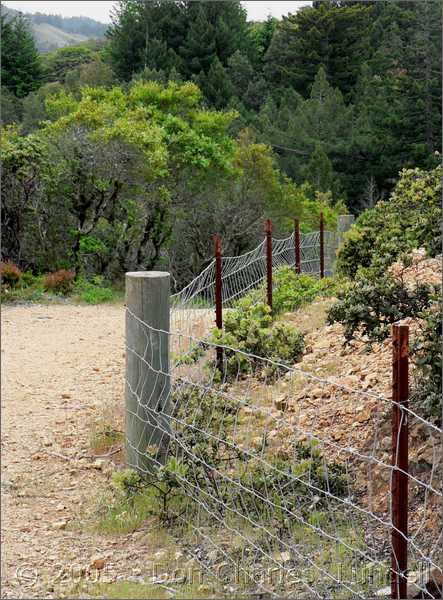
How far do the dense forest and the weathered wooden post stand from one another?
842 centimetres

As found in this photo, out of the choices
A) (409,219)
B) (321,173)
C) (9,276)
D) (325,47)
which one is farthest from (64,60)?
(409,219)

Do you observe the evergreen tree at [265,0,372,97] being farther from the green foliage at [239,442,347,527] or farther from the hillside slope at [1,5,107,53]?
the green foliage at [239,442,347,527]

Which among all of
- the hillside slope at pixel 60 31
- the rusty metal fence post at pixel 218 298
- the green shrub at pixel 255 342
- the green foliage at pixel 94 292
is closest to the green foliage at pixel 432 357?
the green shrub at pixel 255 342

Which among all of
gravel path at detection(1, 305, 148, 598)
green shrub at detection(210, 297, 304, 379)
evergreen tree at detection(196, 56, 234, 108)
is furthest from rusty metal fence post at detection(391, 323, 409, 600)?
evergreen tree at detection(196, 56, 234, 108)

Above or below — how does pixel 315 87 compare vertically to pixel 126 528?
above

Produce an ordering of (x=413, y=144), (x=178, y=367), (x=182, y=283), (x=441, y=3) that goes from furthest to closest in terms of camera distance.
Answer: (x=441, y=3)
(x=413, y=144)
(x=182, y=283)
(x=178, y=367)

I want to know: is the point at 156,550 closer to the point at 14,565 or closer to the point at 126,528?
the point at 126,528

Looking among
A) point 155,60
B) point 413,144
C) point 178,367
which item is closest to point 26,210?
point 178,367

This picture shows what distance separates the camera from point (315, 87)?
32594mm

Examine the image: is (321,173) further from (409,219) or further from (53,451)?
(53,451)

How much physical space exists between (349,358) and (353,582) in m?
3.04

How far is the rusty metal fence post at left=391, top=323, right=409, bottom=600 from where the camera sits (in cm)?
300

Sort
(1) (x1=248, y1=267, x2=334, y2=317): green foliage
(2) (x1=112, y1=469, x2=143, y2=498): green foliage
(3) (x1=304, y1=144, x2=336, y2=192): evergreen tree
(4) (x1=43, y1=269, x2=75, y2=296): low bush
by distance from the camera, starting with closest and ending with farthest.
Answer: (2) (x1=112, y1=469, x2=143, y2=498): green foliage, (1) (x1=248, y1=267, x2=334, y2=317): green foliage, (4) (x1=43, y1=269, x2=75, y2=296): low bush, (3) (x1=304, y1=144, x2=336, y2=192): evergreen tree

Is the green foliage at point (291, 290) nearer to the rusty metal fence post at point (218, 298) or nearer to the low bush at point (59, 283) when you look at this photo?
the rusty metal fence post at point (218, 298)
